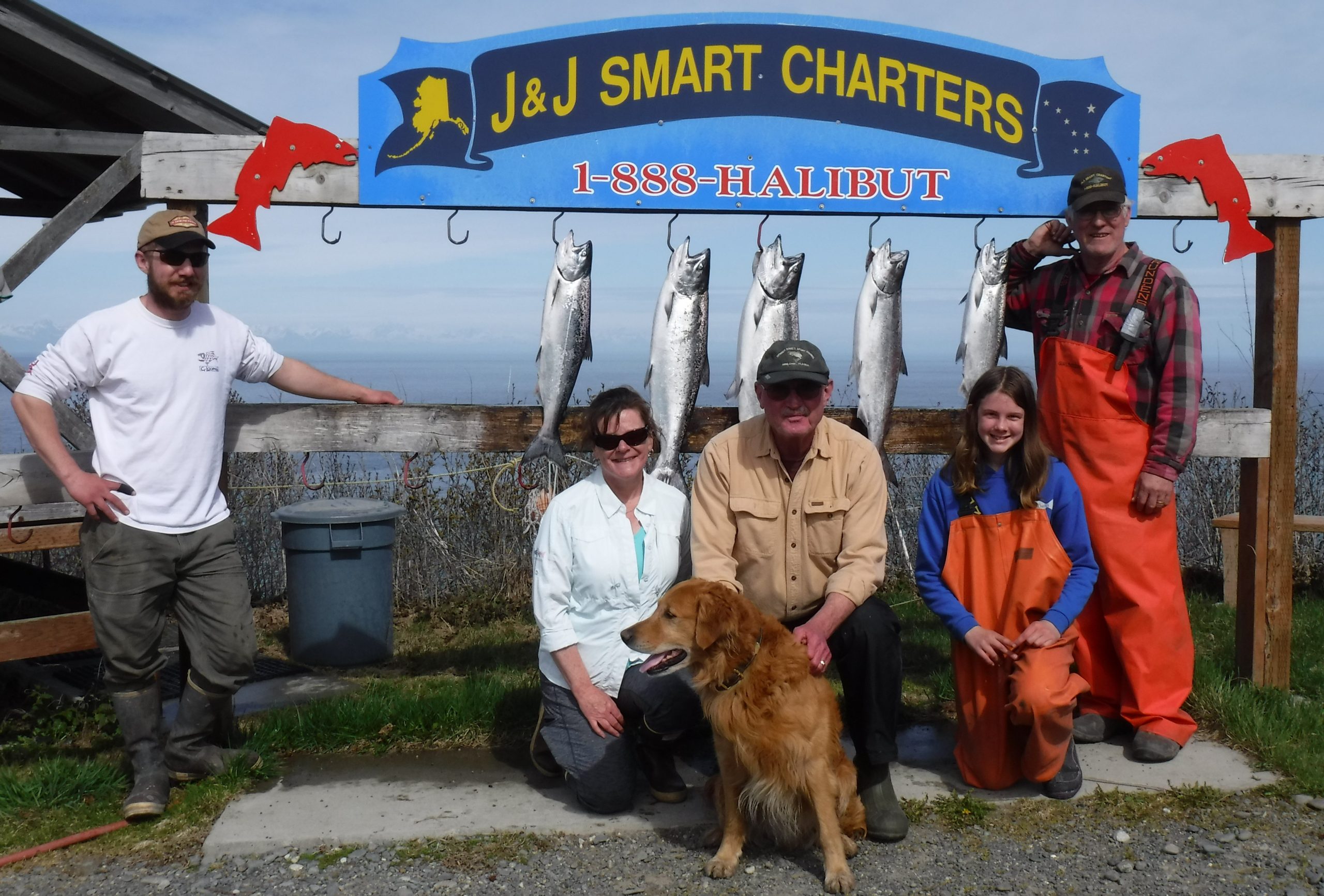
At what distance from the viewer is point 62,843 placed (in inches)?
144

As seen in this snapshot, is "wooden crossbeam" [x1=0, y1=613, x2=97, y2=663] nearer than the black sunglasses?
No

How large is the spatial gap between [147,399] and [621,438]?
5.78 ft

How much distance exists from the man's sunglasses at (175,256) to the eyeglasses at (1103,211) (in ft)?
11.7

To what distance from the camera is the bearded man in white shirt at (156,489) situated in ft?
12.5

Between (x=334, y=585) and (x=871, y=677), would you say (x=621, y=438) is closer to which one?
(x=871, y=677)

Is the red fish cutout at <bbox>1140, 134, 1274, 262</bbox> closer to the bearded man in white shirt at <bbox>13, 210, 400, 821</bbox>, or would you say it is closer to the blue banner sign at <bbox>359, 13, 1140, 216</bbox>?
the blue banner sign at <bbox>359, 13, 1140, 216</bbox>

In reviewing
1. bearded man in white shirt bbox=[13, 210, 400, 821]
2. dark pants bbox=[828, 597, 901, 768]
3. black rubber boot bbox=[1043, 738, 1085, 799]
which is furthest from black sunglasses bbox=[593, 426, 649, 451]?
black rubber boot bbox=[1043, 738, 1085, 799]

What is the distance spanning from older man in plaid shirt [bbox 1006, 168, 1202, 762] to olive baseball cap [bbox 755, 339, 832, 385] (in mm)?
1372

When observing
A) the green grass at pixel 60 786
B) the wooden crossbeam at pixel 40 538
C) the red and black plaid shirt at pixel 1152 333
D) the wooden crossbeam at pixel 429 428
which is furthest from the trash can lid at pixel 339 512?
the red and black plaid shirt at pixel 1152 333

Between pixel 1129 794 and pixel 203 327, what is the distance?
3966mm

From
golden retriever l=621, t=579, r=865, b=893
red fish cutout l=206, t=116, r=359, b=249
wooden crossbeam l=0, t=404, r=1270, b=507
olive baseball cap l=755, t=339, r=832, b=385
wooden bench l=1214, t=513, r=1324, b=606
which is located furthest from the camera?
wooden bench l=1214, t=513, r=1324, b=606

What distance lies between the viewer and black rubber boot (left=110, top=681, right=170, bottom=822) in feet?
12.9

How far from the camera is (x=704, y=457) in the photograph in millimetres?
3994

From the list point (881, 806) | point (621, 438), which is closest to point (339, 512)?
point (621, 438)
